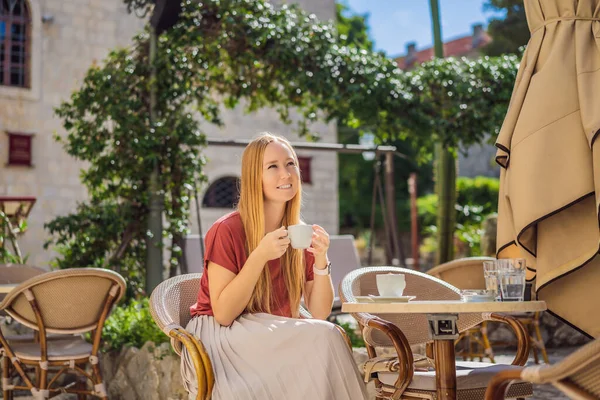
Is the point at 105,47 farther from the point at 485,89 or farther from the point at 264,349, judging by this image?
the point at 264,349

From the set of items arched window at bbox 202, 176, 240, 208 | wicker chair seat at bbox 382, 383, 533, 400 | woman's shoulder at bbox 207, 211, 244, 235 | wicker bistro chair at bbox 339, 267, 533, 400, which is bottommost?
wicker chair seat at bbox 382, 383, 533, 400

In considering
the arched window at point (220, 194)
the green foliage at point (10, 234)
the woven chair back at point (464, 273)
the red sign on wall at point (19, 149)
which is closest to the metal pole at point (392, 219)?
the woven chair back at point (464, 273)

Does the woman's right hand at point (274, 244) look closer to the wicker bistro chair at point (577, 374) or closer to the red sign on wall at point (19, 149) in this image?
the wicker bistro chair at point (577, 374)

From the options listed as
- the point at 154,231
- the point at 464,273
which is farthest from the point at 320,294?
the point at 154,231

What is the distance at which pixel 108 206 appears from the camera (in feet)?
20.9

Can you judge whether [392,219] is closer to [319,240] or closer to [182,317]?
[182,317]

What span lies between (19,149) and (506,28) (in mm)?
12399

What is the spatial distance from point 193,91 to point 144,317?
89.4 inches

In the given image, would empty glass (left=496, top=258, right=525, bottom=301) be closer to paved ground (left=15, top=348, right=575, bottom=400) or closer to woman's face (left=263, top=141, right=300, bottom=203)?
woman's face (left=263, top=141, right=300, bottom=203)

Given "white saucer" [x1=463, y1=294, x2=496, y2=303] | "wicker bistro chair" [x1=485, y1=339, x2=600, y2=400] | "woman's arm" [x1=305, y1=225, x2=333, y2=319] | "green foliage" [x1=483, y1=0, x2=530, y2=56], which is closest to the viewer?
"wicker bistro chair" [x1=485, y1=339, x2=600, y2=400]

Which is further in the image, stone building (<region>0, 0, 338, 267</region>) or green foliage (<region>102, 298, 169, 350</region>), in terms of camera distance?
stone building (<region>0, 0, 338, 267</region>)

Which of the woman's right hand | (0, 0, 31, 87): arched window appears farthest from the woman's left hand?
(0, 0, 31, 87): arched window

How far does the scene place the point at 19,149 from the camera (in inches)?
521

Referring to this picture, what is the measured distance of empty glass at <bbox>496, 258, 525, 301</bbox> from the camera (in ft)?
8.20
